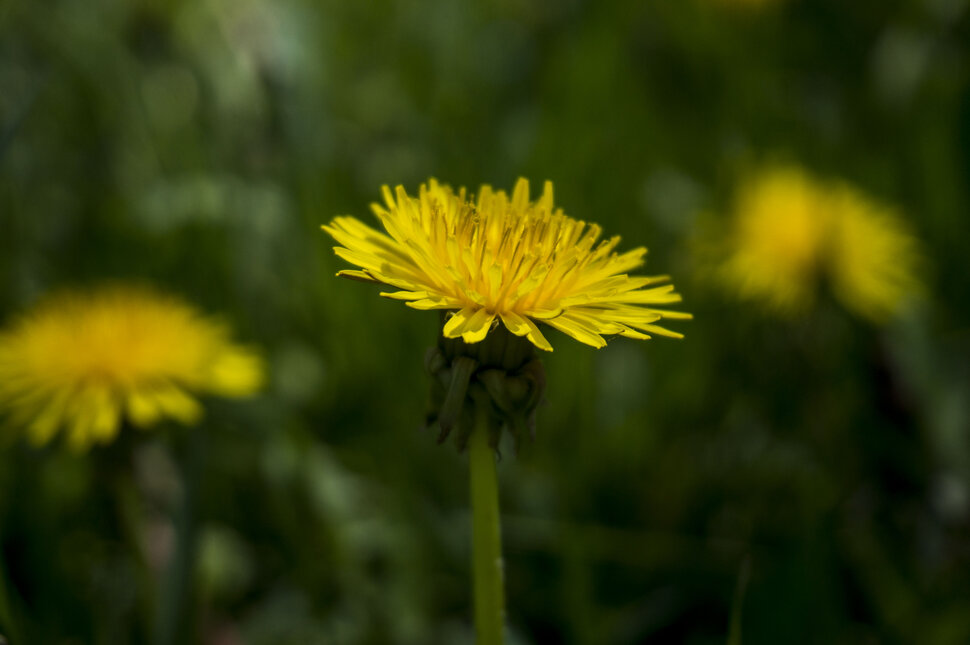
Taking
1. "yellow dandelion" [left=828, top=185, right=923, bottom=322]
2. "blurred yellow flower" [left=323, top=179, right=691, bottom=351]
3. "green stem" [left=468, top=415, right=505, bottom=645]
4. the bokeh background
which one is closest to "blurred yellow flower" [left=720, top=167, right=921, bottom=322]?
"yellow dandelion" [left=828, top=185, right=923, bottom=322]

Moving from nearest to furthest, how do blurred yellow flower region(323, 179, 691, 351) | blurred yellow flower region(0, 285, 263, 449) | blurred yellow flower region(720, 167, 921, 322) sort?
blurred yellow flower region(323, 179, 691, 351) < blurred yellow flower region(0, 285, 263, 449) < blurred yellow flower region(720, 167, 921, 322)

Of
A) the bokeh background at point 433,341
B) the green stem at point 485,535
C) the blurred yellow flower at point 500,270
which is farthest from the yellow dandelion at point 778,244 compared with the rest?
the green stem at point 485,535

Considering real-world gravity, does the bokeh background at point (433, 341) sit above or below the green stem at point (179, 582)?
above

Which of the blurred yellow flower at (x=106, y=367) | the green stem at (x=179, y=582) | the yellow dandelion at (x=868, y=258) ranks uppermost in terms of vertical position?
the yellow dandelion at (x=868, y=258)

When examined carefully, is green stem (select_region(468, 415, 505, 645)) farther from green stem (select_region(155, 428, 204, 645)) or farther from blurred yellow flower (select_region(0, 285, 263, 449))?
blurred yellow flower (select_region(0, 285, 263, 449))

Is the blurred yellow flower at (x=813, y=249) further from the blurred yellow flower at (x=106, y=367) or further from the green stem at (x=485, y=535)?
the green stem at (x=485, y=535)

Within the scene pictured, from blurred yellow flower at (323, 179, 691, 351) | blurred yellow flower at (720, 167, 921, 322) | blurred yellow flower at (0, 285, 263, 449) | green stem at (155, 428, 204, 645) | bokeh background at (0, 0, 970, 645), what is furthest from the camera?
blurred yellow flower at (720, 167, 921, 322)

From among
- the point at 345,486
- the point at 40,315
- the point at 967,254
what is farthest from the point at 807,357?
the point at 40,315
